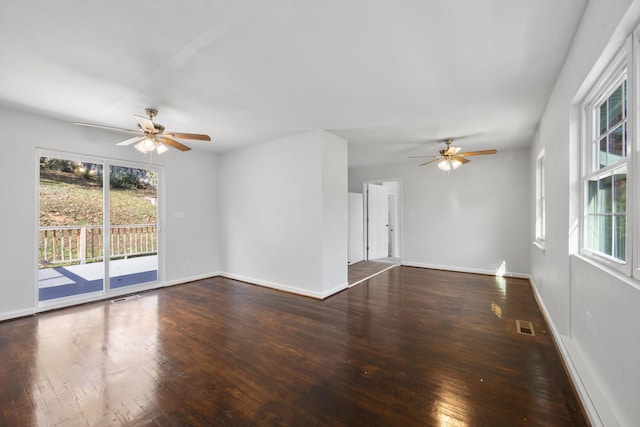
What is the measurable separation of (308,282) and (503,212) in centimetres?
415

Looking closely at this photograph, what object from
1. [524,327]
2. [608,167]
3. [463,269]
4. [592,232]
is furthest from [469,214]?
[608,167]

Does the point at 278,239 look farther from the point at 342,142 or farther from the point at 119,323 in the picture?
the point at 119,323

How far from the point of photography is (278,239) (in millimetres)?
4441

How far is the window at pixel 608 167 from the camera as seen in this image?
1470 mm

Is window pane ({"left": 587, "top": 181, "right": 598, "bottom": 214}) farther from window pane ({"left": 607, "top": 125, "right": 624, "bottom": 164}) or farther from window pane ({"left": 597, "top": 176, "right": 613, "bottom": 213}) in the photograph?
window pane ({"left": 607, "top": 125, "right": 624, "bottom": 164})

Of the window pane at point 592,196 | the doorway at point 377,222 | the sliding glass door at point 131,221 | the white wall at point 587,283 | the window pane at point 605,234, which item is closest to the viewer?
the white wall at point 587,283

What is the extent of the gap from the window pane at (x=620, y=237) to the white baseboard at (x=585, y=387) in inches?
33.1

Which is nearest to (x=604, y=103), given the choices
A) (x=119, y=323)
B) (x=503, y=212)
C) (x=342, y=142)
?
(x=342, y=142)

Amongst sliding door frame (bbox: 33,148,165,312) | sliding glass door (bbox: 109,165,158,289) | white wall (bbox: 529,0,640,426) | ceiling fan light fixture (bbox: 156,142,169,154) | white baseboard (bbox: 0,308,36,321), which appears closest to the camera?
white wall (bbox: 529,0,640,426)

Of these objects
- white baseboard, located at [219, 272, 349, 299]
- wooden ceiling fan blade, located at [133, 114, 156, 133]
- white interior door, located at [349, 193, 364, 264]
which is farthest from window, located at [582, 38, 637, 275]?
white interior door, located at [349, 193, 364, 264]

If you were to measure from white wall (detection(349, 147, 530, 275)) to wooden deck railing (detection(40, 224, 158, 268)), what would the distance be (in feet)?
17.6

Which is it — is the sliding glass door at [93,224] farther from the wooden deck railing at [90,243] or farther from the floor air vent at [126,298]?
the floor air vent at [126,298]

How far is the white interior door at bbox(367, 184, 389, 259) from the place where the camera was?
6.82m

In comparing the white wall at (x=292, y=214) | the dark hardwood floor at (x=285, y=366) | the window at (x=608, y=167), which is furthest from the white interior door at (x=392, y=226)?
the window at (x=608, y=167)
